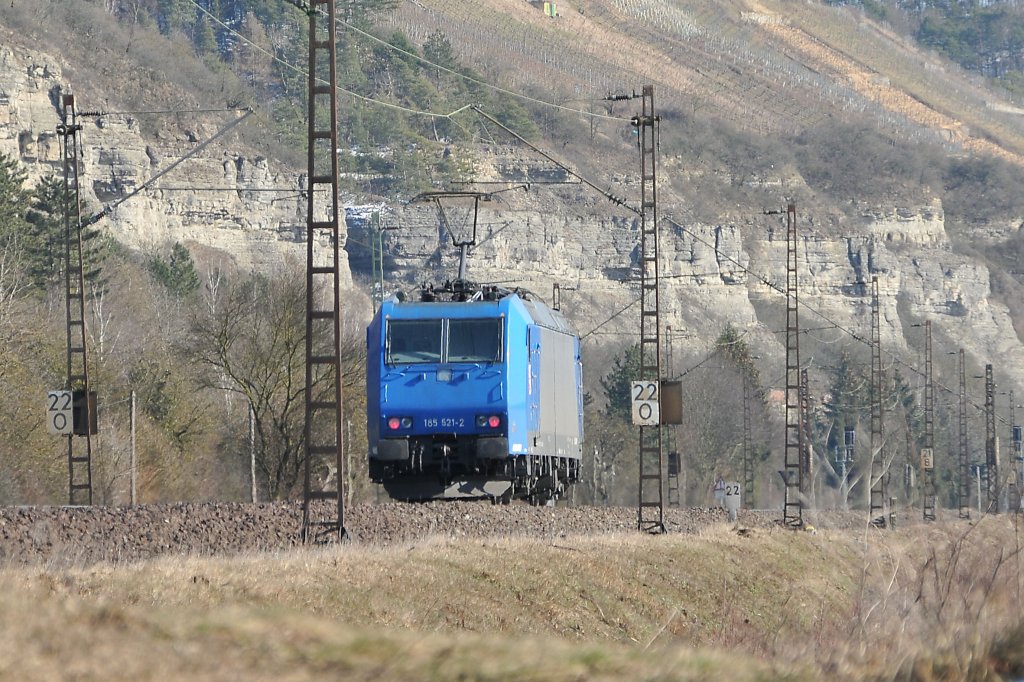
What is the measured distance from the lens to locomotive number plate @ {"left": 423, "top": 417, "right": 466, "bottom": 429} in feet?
86.0

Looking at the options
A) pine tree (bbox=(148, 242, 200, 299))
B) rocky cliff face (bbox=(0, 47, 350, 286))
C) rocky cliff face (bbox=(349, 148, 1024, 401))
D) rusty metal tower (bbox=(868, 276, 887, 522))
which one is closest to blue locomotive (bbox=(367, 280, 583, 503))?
rusty metal tower (bbox=(868, 276, 887, 522))

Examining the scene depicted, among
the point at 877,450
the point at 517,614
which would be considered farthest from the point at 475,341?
the point at 877,450

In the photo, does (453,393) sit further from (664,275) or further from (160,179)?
(664,275)

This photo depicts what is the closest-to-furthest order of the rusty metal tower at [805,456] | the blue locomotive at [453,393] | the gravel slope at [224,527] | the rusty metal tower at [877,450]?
the rusty metal tower at [877,450], the gravel slope at [224,527], the blue locomotive at [453,393], the rusty metal tower at [805,456]

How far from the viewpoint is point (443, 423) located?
2622cm

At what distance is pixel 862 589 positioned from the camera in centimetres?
1125

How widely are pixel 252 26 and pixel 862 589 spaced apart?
19535 centimetres

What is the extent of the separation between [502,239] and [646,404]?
134 metres

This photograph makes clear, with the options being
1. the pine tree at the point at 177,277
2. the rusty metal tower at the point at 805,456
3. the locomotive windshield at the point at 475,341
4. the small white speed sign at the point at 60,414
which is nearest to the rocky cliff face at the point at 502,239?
Result: the pine tree at the point at 177,277

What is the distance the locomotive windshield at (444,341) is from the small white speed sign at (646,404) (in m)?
3.63

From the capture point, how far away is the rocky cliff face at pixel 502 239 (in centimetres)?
12988

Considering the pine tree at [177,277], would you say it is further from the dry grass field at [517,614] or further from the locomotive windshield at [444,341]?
the dry grass field at [517,614]

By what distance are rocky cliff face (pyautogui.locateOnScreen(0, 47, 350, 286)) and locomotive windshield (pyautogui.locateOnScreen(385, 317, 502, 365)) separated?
311ft

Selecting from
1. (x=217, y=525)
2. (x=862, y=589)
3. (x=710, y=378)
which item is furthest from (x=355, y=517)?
(x=710, y=378)
